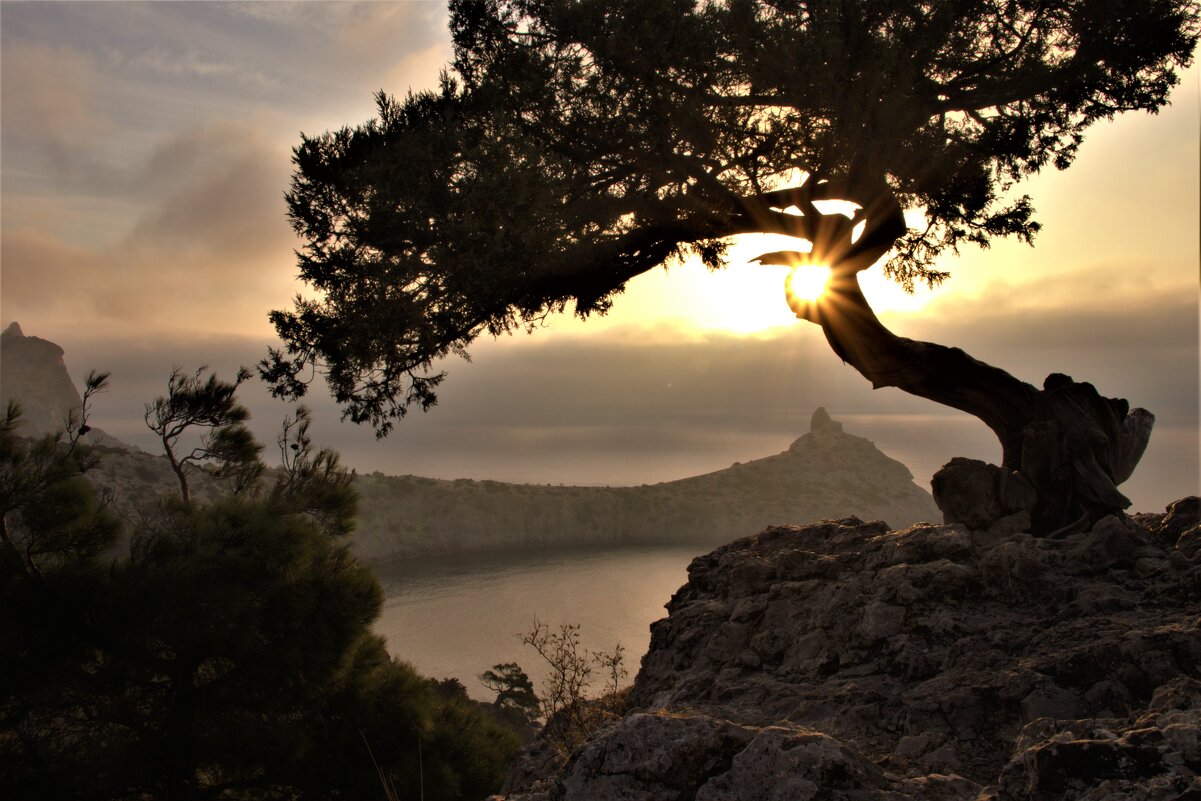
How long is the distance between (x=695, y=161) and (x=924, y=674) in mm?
6605

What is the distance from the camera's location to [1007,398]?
9.32 metres

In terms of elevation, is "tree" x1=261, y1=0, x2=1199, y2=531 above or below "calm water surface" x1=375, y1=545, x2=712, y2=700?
above

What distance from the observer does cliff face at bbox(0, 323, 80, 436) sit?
132500 millimetres

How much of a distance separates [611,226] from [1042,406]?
578 cm

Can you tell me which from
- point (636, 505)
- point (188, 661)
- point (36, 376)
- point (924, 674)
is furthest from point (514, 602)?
point (36, 376)

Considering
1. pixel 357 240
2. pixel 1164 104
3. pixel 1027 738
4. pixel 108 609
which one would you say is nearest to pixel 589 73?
pixel 357 240

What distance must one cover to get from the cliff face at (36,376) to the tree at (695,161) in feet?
479

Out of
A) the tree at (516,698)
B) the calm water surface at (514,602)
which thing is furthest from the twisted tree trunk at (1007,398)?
the calm water surface at (514,602)

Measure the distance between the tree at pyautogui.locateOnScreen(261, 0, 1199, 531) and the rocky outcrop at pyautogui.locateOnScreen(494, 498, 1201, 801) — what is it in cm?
204

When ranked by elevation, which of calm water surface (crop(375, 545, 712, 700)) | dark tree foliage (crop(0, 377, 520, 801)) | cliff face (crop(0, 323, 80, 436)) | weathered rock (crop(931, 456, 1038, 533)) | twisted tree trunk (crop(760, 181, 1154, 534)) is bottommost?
calm water surface (crop(375, 545, 712, 700))

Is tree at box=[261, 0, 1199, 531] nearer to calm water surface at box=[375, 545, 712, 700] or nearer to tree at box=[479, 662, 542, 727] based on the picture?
tree at box=[479, 662, 542, 727]

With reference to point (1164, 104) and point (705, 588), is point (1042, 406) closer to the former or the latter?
point (705, 588)

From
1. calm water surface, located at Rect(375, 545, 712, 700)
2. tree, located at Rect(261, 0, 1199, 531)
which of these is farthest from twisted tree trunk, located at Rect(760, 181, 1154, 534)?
calm water surface, located at Rect(375, 545, 712, 700)

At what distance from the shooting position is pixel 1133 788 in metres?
3.07
